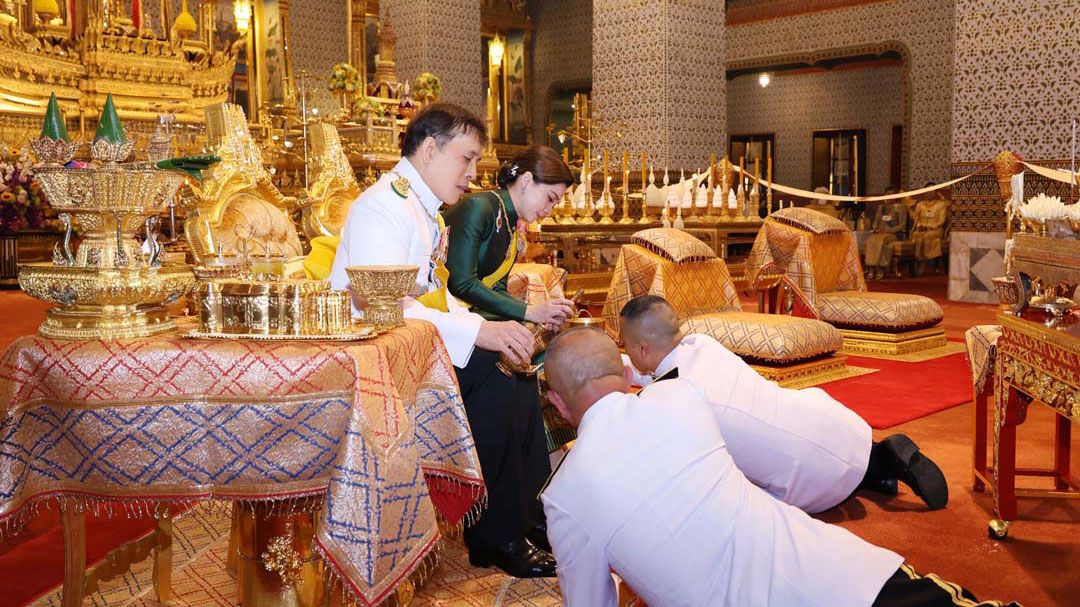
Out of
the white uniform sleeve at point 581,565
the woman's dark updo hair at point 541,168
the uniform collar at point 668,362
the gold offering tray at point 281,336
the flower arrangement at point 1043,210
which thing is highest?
the woman's dark updo hair at point 541,168

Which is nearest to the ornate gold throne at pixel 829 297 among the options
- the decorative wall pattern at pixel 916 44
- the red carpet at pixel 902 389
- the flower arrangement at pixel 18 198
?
the red carpet at pixel 902 389

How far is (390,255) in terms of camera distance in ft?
8.11

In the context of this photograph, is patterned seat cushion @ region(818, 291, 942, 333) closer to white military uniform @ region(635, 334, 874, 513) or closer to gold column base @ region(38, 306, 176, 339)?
white military uniform @ region(635, 334, 874, 513)

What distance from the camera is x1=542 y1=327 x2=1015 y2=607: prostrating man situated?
170 cm

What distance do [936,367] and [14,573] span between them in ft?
17.8

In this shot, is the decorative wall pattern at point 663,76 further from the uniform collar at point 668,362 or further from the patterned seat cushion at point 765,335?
the uniform collar at point 668,362

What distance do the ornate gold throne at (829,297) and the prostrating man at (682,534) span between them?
501 centimetres

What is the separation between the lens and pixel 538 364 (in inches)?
122

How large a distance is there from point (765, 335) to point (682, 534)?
3928 mm

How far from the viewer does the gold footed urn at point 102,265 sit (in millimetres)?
1967

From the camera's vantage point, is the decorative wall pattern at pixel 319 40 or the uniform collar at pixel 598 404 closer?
the uniform collar at pixel 598 404

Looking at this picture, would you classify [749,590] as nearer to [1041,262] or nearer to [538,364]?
[538,364]

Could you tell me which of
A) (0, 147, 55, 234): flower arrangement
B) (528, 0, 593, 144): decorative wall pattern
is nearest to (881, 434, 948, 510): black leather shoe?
(0, 147, 55, 234): flower arrangement

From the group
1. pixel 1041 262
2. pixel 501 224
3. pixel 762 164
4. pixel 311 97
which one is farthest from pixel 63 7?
pixel 762 164
